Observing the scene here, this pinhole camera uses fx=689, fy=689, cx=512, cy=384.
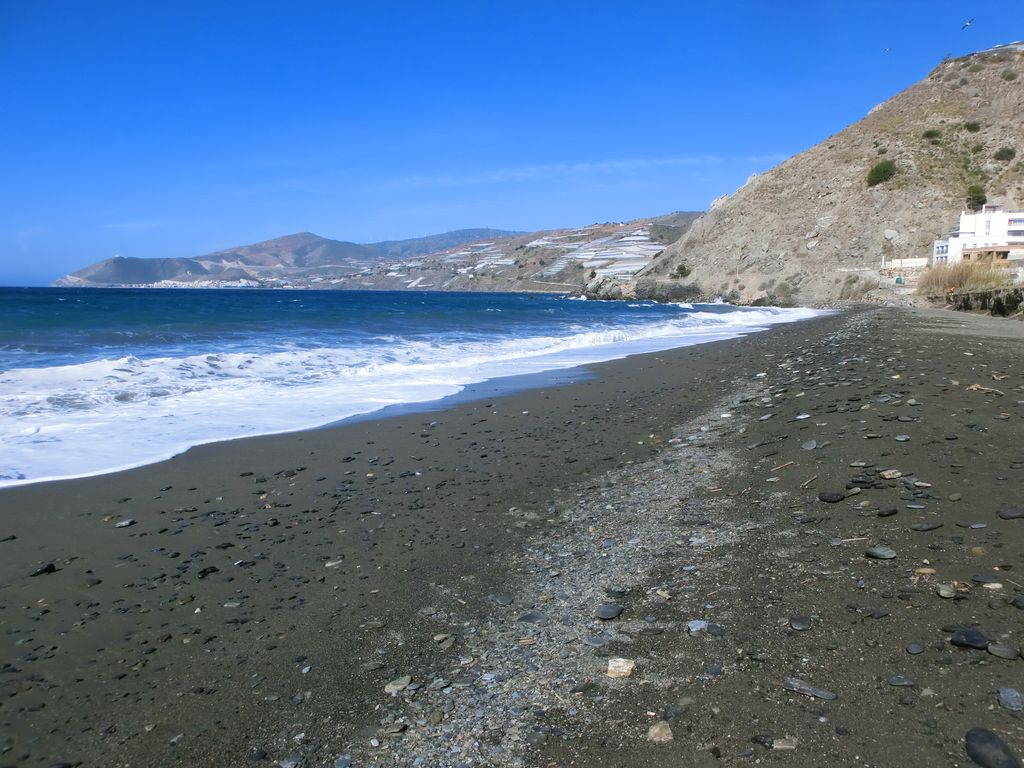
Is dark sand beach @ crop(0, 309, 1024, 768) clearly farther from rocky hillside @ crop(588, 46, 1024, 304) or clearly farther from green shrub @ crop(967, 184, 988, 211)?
green shrub @ crop(967, 184, 988, 211)

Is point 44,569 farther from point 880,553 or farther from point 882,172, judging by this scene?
point 882,172

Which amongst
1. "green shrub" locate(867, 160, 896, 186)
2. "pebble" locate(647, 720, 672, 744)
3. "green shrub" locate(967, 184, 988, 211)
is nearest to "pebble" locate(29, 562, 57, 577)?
"pebble" locate(647, 720, 672, 744)

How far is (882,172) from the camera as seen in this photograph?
54.1 meters

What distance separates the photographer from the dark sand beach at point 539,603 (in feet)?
8.42

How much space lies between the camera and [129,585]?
4180mm

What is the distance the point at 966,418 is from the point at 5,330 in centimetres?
2960

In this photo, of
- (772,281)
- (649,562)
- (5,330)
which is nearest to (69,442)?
(649,562)

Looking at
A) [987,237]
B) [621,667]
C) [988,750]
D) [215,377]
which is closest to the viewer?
[988,750]

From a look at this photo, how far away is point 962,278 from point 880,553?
3395 cm

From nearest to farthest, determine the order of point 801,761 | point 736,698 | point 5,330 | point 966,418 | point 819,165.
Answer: point 801,761 → point 736,698 → point 966,418 → point 5,330 → point 819,165

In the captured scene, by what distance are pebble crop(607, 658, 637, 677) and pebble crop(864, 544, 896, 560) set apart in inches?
61.4

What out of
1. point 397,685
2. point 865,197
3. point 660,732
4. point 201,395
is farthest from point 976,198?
point 397,685

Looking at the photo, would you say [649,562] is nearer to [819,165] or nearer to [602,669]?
[602,669]

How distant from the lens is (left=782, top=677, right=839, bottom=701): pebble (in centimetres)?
257
